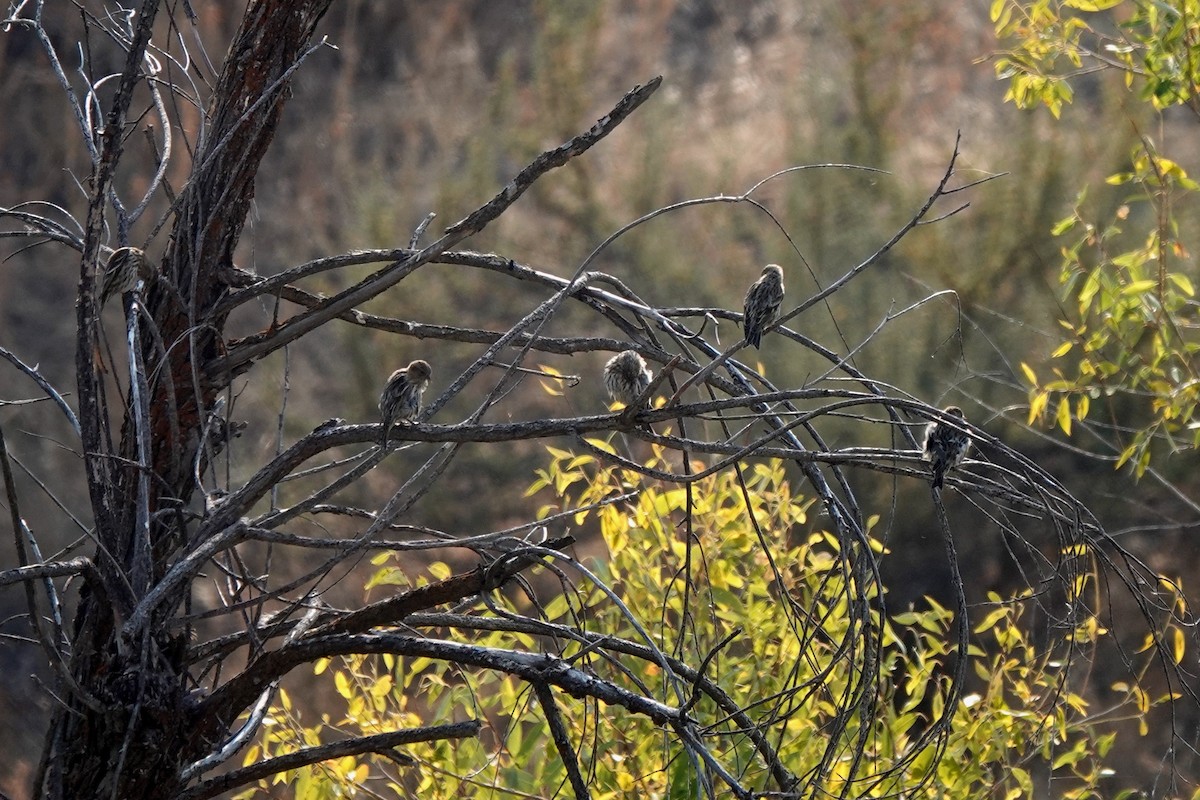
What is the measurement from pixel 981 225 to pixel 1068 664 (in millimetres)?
8594

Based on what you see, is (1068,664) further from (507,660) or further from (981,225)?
(981,225)

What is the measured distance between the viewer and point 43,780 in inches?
121

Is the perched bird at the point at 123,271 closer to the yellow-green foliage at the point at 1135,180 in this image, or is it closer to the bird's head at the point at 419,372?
the bird's head at the point at 419,372

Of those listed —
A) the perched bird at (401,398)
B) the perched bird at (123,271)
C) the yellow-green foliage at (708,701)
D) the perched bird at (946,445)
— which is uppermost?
the perched bird at (123,271)

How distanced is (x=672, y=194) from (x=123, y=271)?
11515 mm

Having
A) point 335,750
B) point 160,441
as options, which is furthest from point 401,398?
point 335,750

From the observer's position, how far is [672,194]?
1468 cm

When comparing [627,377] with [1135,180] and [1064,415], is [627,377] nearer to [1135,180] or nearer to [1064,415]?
[1064,415]

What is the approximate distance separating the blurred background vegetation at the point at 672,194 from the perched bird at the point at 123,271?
421cm

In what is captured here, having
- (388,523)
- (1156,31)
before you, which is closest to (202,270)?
(388,523)

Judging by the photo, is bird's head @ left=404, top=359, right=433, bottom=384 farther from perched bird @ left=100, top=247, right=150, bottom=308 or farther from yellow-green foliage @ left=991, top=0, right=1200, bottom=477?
yellow-green foliage @ left=991, top=0, right=1200, bottom=477

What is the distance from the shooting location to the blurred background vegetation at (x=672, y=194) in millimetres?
10219

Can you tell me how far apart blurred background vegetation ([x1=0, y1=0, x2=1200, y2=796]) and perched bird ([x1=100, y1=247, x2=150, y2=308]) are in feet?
13.8

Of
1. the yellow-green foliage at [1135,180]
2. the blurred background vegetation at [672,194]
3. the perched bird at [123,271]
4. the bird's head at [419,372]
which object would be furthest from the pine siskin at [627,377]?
the blurred background vegetation at [672,194]
